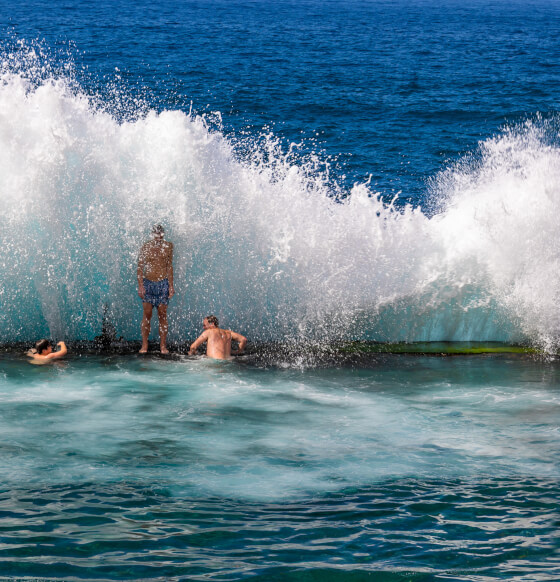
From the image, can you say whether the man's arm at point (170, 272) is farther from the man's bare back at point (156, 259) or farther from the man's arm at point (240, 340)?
the man's arm at point (240, 340)

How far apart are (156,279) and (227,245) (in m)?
1.69

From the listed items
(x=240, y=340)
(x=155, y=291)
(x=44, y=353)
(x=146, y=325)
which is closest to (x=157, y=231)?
(x=155, y=291)

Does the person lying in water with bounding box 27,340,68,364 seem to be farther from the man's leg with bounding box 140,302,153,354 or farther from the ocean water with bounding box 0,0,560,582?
the man's leg with bounding box 140,302,153,354

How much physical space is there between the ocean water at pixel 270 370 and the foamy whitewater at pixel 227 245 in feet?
0.11

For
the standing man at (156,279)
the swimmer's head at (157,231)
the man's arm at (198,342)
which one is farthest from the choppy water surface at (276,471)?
the swimmer's head at (157,231)

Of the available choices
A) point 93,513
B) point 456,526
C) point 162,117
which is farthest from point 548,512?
point 162,117

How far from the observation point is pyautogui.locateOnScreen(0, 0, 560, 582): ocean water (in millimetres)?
5816

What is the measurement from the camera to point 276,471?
7.29 m

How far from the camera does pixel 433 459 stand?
7617 millimetres

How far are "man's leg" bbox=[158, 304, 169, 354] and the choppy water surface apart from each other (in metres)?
0.61

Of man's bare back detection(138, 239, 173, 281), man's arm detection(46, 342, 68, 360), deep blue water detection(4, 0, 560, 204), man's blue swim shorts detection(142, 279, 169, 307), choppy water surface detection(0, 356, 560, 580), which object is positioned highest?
deep blue water detection(4, 0, 560, 204)

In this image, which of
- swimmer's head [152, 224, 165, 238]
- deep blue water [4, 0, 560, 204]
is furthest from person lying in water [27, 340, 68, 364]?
deep blue water [4, 0, 560, 204]

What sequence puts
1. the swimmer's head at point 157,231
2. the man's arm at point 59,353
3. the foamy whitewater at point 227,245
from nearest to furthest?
1. the man's arm at point 59,353
2. the swimmer's head at point 157,231
3. the foamy whitewater at point 227,245

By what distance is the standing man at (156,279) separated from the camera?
38.3ft
